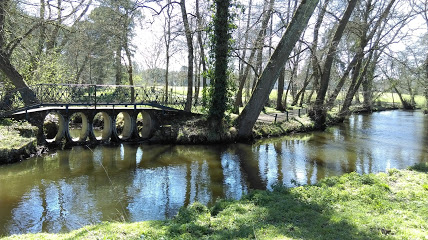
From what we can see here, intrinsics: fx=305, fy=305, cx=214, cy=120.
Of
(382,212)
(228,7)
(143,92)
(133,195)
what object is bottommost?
(133,195)

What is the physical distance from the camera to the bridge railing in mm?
13849

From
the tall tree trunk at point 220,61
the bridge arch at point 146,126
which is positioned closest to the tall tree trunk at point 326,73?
the tall tree trunk at point 220,61

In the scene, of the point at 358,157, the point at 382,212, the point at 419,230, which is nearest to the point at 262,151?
the point at 358,157

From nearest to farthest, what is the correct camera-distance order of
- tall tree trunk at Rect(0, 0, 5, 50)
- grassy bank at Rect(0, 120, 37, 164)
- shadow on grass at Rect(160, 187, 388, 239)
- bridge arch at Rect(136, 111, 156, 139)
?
shadow on grass at Rect(160, 187, 388, 239), grassy bank at Rect(0, 120, 37, 164), tall tree trunk at Rect(0, 0, 5, 50), bridge arch at Rect(136, 111, 156, 139)

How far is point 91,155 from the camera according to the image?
13.4 m

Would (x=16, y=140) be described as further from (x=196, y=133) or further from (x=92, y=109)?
(x=196, y=133)

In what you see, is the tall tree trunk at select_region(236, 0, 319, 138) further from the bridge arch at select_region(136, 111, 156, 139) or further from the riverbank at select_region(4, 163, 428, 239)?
the riverbank at select_region(4, 163, 428, 239)

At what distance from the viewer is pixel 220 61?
16.3 m

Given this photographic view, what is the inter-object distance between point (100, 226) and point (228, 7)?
1344cm

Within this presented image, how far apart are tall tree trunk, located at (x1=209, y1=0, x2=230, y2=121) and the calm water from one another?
2.25 m

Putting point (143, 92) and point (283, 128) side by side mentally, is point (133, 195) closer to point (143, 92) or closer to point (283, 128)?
point (143, 92)

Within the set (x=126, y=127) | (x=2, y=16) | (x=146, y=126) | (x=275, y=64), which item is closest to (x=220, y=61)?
(x=275, y=64)

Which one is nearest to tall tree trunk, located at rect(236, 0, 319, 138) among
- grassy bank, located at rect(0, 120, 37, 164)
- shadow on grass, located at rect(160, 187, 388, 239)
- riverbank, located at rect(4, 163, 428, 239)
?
riverbank, located at rect(4, 163, 428, 239)

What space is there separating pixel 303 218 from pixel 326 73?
1727 centimetres
